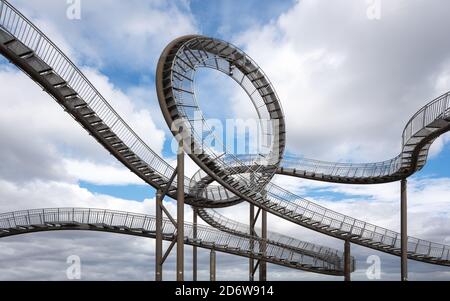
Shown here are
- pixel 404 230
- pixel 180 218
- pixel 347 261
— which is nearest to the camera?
pixel 180 218

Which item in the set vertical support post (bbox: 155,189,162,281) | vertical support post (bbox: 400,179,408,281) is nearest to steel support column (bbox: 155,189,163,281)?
vertical support post (bbox: 155,189,162,281)

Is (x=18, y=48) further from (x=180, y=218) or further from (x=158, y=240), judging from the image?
(x=158, y=240)

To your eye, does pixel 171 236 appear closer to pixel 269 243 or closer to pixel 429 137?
pixel 269 243

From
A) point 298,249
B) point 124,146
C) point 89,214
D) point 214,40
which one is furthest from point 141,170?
point 298,249

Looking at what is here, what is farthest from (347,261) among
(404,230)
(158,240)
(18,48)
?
(18,48)

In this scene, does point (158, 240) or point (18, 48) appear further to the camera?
point (158, 240)

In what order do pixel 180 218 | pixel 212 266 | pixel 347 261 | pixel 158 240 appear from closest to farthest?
pixel 180 218, pixel 158 240, pixel 212 266, pixel 347 261
